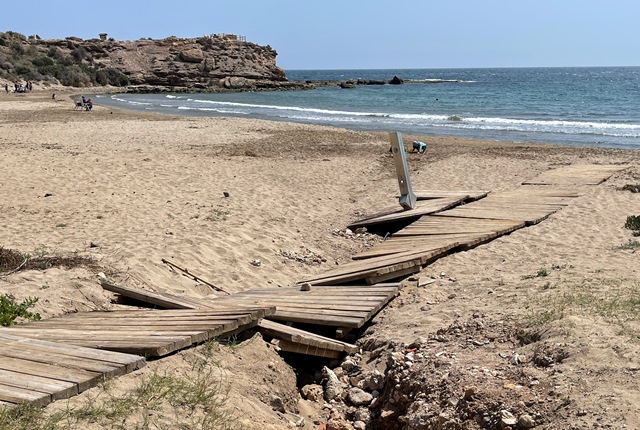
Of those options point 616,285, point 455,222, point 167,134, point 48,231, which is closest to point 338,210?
point 455,222

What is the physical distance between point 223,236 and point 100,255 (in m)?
1.82

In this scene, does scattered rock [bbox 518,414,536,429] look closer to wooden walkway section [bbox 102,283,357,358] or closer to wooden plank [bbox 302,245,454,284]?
wooden walkway section [bbox 102,283,357,358]

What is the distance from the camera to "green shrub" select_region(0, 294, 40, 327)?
5183mm

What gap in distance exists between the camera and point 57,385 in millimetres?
3648

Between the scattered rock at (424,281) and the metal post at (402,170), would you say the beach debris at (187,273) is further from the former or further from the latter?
the metal post at (402,170)

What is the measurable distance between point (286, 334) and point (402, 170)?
5205mm

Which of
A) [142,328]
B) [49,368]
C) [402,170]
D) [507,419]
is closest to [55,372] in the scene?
[49,368]

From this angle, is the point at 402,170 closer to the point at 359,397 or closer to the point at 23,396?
the point at 359,397

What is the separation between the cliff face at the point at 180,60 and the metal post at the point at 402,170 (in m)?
67.5

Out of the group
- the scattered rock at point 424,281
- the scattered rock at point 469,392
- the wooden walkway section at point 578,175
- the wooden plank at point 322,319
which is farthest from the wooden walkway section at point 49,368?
the wooden walkway section at point 578,175

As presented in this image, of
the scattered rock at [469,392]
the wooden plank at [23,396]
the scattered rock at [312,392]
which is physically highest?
the wooden plank at [23,396]

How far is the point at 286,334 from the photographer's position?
5.52 m

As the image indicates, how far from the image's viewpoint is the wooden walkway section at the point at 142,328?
4480 mm

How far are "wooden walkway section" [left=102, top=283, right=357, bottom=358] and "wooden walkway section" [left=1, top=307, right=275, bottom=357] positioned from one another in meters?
0.17
